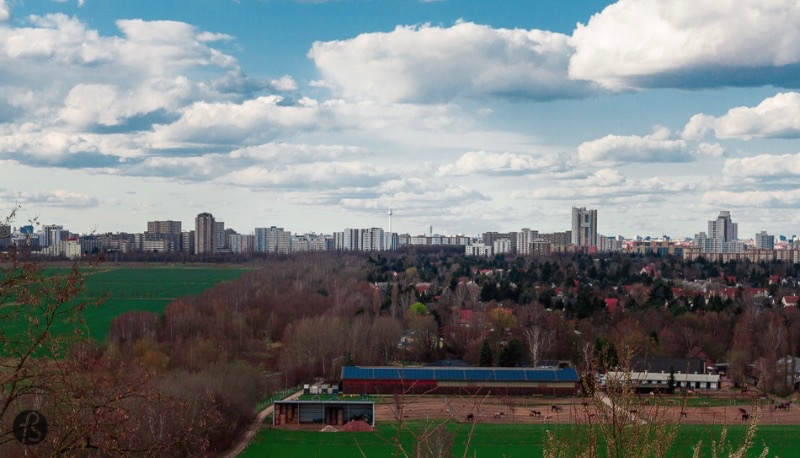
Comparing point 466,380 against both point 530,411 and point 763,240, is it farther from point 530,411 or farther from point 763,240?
point 763,240

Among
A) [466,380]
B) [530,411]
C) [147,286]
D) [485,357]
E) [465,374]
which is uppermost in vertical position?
[147,286]

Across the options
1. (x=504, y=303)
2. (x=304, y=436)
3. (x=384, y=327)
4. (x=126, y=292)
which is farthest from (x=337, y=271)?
(x=304, y=436)

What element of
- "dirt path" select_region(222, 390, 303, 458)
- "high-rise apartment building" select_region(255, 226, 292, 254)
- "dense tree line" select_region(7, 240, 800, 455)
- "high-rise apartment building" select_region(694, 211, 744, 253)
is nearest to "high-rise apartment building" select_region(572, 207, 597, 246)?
"high-rise apartment building" select_region(694, 211, 744, 253)

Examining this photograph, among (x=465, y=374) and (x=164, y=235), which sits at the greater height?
(x=164, y=235)

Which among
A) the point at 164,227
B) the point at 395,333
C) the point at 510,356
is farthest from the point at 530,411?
the point at 164,227

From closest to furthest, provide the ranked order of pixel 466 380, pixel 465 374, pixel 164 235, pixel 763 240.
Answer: pixel 466 380
pixel 465 374
pixel 164 235
pixel 763 240

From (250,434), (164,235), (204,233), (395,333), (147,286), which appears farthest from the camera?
(164,235)

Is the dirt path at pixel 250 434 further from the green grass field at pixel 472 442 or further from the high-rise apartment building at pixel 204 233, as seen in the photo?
the high-rise apartment building at pixel 204 233

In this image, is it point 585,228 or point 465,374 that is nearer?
point 465,374
